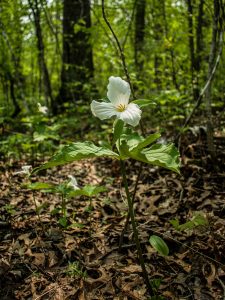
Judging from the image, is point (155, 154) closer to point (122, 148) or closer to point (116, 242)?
point (122, 148)

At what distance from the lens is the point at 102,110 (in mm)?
1687

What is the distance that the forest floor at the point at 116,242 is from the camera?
76.9 inches

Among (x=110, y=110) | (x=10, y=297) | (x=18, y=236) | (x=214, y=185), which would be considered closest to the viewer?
(x=110, y=110)

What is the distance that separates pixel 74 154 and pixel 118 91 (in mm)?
430

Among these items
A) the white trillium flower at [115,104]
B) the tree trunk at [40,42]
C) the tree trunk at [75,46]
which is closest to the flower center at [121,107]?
the white trillium flower at [115,104]

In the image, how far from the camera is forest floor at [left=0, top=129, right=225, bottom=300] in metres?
1.95

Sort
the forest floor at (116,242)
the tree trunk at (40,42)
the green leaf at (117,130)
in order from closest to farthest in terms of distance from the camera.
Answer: the green leaf at (117,130)
the forest floor at (116,242)
the tree trunk at (40,42)

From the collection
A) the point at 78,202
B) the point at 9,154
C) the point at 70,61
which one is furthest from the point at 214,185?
the point at 70,61

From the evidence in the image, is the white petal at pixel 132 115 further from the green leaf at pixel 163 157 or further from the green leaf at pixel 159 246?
the green leaf at pixel 159 246

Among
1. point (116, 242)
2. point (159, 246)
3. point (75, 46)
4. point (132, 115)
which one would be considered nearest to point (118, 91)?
point (132, 115)

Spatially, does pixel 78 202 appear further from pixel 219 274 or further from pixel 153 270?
pixel 219 274

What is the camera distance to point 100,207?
2959 millimetres

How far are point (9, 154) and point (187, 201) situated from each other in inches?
97.8

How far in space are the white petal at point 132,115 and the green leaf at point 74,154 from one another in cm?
19
